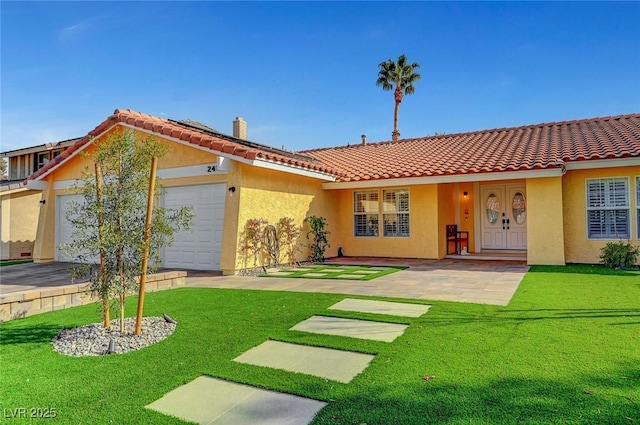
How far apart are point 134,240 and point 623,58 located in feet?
58.2

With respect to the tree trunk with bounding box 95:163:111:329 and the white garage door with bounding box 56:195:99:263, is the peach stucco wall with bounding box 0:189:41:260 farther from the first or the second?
the tree trunk with bounding box 95:163:111:329

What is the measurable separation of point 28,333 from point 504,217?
49.4ft

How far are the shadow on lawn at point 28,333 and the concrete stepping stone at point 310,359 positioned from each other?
9.61ft

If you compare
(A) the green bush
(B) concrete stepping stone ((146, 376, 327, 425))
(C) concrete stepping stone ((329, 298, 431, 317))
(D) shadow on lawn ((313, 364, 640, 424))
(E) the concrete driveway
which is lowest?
(B) concrete stepping stone ((146, 376, 327, 425))

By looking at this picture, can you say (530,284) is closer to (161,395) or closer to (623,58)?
(161,395)

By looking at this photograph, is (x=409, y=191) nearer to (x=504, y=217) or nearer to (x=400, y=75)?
(x=504, y=217)

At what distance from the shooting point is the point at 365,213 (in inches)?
581

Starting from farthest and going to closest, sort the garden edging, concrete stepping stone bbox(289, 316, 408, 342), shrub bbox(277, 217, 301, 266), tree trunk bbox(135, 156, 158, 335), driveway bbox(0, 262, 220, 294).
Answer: shrub bbox(277, 217, 301, 266)
driveway bbox(0, 262, 220, 294)
the garden edging
tree trunk bbox(135, 156, 158, 335)
concrete stepping stone bbox(289, 316, 408, 342)

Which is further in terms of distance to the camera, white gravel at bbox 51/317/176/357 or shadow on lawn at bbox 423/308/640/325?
shadow on lawn at bbox 423/308/640/325

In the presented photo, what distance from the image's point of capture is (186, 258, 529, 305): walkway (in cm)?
712

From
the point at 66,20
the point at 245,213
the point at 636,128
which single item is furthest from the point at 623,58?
the point at 66,20

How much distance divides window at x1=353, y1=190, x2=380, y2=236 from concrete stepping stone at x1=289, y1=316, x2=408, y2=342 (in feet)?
30.2

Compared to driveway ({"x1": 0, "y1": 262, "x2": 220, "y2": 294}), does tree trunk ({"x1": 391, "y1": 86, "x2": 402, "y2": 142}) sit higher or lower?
higher

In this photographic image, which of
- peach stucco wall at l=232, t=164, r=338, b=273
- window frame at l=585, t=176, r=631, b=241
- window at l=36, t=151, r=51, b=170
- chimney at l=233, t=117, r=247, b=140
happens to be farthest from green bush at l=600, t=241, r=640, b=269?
window at l=36, t=151, r=51, b=170
